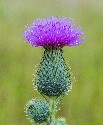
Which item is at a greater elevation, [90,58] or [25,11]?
[25,11]

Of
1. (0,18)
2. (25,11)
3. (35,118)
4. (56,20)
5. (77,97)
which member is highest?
(25,11)

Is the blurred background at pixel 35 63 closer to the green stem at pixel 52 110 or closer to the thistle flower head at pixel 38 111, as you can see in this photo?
the thistle flower head at pixel 38 111

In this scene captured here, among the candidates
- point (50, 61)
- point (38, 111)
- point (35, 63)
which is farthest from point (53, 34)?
point (35, 63)

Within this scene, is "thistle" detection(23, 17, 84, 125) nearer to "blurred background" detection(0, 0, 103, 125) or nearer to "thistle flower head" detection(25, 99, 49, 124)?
"thistle flower head" detection(25, 99, 49, 124)

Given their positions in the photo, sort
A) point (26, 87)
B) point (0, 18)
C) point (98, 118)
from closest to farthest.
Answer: point (98, 118)
point (26, 87)
point (0, 18)

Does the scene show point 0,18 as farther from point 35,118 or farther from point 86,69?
point 35,118

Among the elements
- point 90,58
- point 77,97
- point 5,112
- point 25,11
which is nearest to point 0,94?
point 5,112

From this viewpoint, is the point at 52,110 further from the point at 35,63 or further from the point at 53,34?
the point at 35,63
